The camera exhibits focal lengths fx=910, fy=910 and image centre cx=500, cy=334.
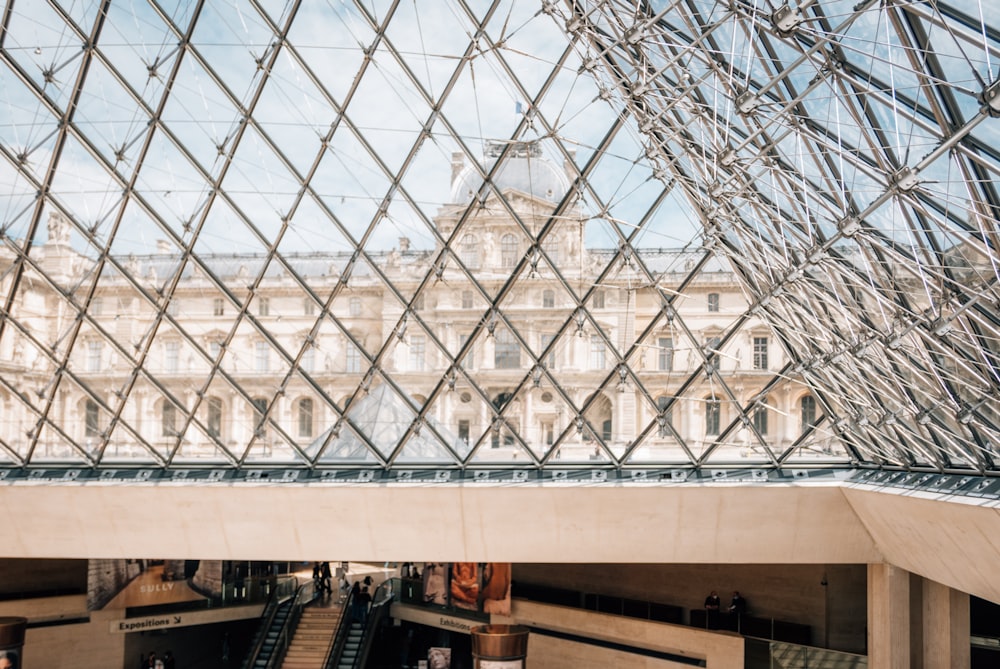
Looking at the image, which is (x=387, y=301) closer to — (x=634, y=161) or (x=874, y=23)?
(x=634, y=161)

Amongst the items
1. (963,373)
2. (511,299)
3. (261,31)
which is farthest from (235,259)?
(963,373)

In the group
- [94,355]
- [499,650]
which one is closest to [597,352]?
[499,650]

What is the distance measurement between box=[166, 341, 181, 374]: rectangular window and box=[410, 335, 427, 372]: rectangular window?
537 centimetres

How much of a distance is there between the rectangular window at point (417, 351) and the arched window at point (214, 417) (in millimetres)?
4638

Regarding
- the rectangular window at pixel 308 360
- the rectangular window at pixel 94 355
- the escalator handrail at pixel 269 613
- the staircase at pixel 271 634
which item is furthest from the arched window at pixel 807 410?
the escalator handrail at pixel 269 613

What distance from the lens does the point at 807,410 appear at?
19656 mm

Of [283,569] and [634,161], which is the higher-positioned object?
[634,161]

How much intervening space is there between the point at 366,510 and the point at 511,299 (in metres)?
5.79

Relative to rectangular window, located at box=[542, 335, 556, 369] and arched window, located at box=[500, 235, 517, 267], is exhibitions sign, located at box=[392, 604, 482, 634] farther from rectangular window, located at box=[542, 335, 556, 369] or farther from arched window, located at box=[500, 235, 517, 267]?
arched window, located at box=[500, 235, 517, 267]

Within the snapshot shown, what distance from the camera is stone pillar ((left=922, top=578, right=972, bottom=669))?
63.6ft

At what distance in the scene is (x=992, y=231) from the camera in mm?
9453

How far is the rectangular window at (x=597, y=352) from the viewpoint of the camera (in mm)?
20016

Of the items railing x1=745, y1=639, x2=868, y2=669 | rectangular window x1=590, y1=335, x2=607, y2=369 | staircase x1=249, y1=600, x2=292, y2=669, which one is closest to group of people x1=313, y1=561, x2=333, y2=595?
staircase x1=249, y1=600, x2=292, y2=669

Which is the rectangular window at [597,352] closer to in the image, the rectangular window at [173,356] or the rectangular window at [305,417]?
the rectangular window at [305,417]
